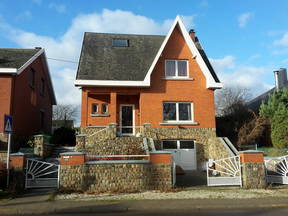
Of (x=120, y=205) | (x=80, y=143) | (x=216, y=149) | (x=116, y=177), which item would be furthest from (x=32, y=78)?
(x=120, y=205)

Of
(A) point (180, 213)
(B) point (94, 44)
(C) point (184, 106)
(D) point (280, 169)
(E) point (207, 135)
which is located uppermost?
(B) point (94, 44)

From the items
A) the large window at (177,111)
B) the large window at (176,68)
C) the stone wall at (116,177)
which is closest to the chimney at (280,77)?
the large window at (176,68)

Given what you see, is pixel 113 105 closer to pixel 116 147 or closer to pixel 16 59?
pixel 116 147

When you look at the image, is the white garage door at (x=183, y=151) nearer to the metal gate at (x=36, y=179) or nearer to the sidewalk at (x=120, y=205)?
the sidewalk at (x=120, y=205)

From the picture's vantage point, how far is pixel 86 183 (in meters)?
10.1

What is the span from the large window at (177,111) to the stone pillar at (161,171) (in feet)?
21.7

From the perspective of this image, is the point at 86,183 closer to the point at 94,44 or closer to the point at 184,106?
the point at 184,106

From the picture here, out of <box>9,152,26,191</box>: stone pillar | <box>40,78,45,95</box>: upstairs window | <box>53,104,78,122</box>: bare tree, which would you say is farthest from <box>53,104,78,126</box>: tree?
<box>9,152,26,191</box>: stone pillar

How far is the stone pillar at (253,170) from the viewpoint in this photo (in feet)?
35.3

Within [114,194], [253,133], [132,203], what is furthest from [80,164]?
[253,133]

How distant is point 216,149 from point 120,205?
29.6ft

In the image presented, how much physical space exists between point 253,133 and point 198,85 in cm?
565

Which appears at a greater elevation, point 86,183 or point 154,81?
point 154,81

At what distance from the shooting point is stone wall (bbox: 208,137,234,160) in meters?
14.3
